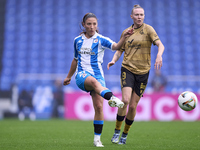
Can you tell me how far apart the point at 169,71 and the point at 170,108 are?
217 inches

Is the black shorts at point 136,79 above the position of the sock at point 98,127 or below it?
above

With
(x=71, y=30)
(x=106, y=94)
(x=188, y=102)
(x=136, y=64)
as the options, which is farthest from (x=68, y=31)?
(x=106, y=94)

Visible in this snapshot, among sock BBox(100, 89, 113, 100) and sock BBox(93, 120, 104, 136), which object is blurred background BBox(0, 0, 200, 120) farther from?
sock BBox(100, 89, 113, 100)

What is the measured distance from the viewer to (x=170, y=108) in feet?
45.6

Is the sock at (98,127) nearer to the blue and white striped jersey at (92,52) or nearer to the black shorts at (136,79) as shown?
the blue and white striped jersey at (92,52)

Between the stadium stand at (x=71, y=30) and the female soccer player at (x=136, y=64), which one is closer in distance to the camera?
the female soccer player at (x=136, y=64)

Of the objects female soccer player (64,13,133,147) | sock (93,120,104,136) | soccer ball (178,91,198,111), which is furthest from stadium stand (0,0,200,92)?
sock (93,120,104,136)

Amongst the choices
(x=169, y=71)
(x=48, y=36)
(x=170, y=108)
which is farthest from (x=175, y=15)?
(x=170, y=108)

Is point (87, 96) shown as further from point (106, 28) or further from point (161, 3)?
point (161, 3)

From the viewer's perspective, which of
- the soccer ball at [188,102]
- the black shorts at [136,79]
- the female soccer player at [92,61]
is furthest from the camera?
the soccer ball at [188,102]

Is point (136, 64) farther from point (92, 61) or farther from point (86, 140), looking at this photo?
point (86, 140)

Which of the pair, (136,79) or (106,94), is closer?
(106,94)

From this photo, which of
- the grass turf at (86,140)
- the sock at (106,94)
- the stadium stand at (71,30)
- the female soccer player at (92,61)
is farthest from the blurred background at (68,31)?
the sock at (106,94)

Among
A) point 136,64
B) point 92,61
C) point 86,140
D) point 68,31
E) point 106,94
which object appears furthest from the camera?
point 68,31
